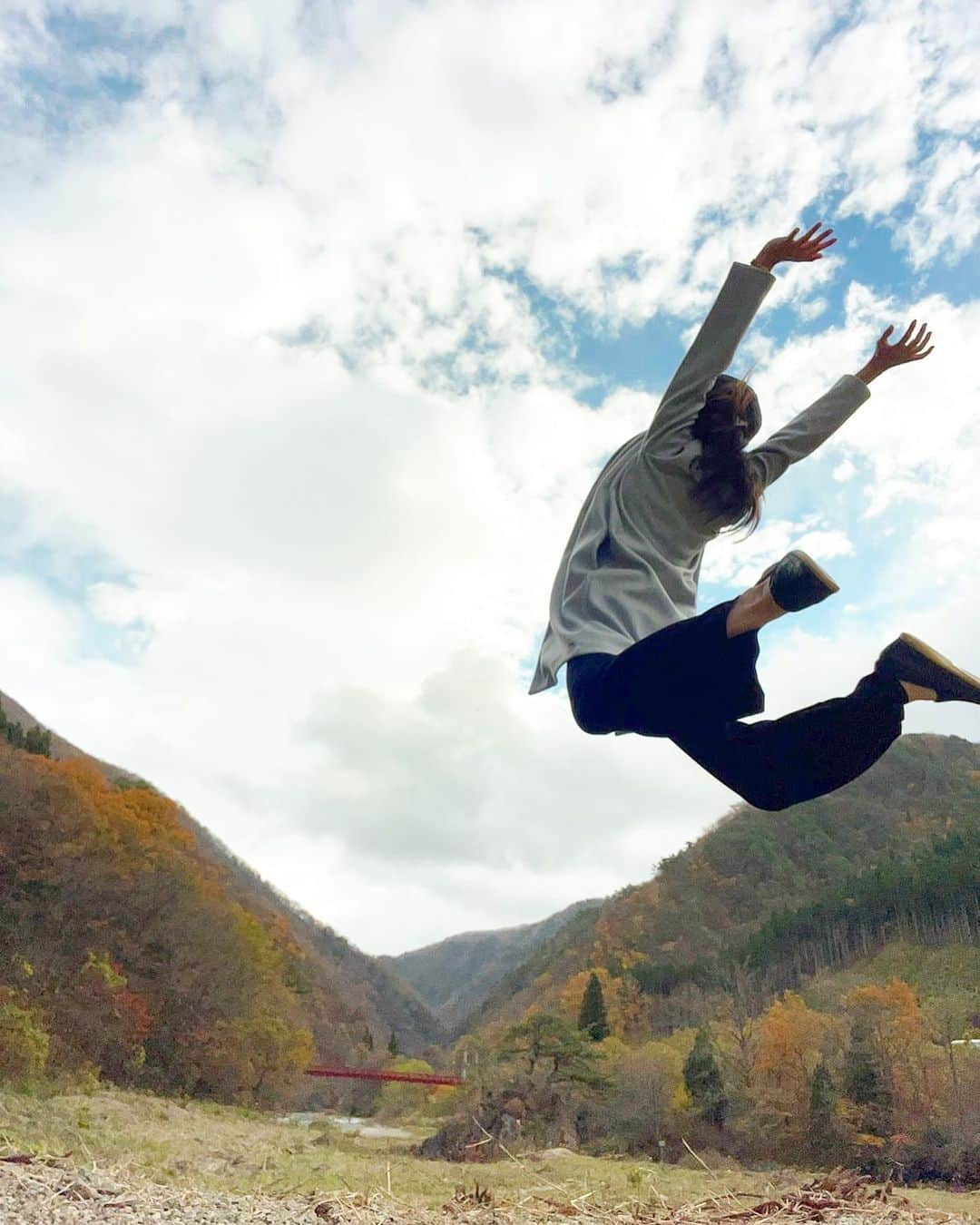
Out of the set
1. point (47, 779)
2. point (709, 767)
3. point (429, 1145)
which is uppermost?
point (47, 779)

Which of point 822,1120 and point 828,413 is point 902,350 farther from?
point 822,1120

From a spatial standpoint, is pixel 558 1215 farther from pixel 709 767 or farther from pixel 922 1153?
pixel 922 1153

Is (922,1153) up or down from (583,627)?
down

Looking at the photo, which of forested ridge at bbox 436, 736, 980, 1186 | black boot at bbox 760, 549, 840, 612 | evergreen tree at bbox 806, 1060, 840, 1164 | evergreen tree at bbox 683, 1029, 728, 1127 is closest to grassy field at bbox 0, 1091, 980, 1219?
evergreen tree at bbox 806, 1060, 840, 1164

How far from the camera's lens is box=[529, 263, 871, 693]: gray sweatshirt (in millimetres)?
2031

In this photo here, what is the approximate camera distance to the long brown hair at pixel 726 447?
2.08 metres

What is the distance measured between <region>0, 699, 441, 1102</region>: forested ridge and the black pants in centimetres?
1893

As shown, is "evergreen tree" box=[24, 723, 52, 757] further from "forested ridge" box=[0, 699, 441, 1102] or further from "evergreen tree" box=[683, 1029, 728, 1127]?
"evergreen tree" box=[683, 1029, 728, 1127]

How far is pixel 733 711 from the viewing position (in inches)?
77.1

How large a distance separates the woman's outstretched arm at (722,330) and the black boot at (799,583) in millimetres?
527

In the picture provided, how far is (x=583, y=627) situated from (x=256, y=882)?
93674 millimetres

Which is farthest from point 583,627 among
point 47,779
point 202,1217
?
Answer: point 47,779

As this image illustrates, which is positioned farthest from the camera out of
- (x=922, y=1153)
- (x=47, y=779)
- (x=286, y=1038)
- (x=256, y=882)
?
(x=256, y=882)

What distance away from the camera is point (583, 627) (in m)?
2.08
